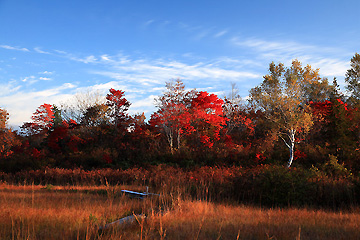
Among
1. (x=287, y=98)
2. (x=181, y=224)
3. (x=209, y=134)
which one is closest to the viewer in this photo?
(x=181, y=224)

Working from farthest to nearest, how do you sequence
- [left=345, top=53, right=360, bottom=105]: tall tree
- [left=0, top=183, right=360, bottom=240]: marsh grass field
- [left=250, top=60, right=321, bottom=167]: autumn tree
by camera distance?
[left=345, top=53, right=360, bottom=105]: tall tree → [left=250, top=60, right=321, bottom=167]: autumn tree → [left=0, top=183, right=360, bottom=240]: marsh grass field

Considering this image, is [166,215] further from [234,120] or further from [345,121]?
[234,120]

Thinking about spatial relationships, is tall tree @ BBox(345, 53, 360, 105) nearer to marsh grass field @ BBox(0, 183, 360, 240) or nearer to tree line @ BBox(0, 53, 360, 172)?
tree line @ BBox(0, 53, 360, 172)

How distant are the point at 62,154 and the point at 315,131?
2235 cm

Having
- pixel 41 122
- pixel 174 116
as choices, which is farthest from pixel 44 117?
pixel 174 116

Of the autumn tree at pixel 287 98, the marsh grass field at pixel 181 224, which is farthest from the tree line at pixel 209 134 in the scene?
the marsh grass field at pixel 181 224

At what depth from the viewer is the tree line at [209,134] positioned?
19.1 metres

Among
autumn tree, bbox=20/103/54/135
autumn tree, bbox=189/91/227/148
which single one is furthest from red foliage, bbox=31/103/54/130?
autumn tree, bbox=189/91/227/148

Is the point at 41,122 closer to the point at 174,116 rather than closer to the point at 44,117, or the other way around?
the point at 44,117

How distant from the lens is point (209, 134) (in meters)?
23.5

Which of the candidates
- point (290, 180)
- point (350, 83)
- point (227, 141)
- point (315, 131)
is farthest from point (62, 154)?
point (350, 83)

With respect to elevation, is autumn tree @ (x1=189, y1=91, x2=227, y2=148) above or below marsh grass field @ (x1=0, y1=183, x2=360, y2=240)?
above

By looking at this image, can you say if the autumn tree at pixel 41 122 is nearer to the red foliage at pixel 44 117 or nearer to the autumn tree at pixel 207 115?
the red foliage at pixel 44 117

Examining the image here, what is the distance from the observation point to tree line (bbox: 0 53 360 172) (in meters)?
19.1
